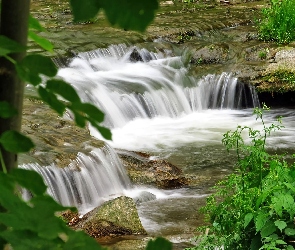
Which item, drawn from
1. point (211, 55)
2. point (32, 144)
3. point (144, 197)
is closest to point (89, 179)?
point (144, 197)

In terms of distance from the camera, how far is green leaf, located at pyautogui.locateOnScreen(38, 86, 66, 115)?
0.63 m

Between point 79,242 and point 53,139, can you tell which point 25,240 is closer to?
point 79,242

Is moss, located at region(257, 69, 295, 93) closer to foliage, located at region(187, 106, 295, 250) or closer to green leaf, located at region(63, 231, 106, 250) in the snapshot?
foliage, located at region(187, 106, 295, 250)

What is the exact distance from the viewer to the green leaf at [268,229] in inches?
146

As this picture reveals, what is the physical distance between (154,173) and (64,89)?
7.16 metres

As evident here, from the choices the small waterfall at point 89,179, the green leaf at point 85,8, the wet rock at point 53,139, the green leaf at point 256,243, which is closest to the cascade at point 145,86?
the wet rock at point 53,139

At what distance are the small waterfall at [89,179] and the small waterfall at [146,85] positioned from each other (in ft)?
8.88

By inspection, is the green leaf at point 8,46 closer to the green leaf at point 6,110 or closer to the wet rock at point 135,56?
the green leaf at point 6,110

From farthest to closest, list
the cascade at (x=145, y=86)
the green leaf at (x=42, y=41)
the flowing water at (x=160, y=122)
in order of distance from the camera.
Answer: the cascade at (x=145, y=86) → the flowing water at (x=160, y=122) → the green leaf at (x=42, y=41)

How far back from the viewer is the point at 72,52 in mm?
11617

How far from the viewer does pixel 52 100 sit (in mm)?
645

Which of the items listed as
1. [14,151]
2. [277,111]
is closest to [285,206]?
[14,151]

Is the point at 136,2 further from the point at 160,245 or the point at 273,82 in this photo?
the point at 273,82

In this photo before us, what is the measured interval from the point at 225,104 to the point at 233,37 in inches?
92.7
